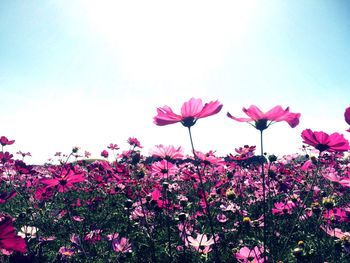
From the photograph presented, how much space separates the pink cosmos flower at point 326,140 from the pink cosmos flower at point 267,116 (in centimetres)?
32

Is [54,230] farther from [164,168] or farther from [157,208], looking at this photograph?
[164,168]

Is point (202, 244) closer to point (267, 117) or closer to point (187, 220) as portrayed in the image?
point (187, 220)

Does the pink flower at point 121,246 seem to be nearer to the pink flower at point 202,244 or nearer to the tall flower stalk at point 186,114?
the pink flower at point 202,244

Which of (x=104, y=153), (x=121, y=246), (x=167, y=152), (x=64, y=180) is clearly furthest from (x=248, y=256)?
(x=104, y=153)

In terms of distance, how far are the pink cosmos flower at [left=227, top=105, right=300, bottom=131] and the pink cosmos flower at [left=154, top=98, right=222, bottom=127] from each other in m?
0.13

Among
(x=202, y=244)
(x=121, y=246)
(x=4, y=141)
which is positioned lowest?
(x=121, y=246)

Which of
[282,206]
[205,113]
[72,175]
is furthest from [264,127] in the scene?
[282,206]

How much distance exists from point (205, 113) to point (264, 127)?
27 centimetres

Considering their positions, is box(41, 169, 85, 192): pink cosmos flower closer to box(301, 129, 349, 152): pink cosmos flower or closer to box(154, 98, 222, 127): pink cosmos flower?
box(154, 98, 222, 127): pink cosmos flower

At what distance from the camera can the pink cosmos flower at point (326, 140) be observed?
1.43 meters

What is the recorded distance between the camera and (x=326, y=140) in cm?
146

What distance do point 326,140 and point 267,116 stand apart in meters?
Answer: 0.49

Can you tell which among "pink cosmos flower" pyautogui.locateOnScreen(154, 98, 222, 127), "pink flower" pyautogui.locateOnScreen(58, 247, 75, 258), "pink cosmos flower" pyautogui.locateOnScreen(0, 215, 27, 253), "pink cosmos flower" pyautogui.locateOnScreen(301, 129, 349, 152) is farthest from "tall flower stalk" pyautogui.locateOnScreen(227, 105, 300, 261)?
"pink flower" pyautogui.locateOnScreen(58, 247, 75, 258)

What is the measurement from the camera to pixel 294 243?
11.0 ft
